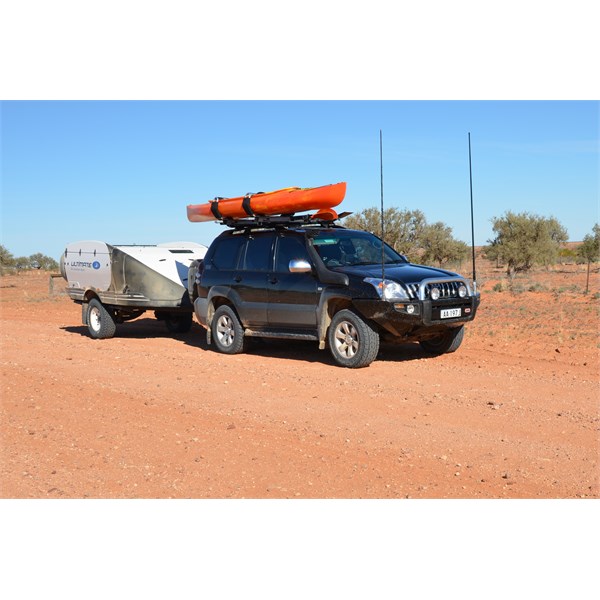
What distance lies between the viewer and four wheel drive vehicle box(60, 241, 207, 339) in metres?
14.1

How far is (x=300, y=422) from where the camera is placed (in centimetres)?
784

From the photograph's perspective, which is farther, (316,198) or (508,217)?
(508,217)

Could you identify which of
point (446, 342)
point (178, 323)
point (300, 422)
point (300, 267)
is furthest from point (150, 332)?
point (300, 422)

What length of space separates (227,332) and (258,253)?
1.44 metres

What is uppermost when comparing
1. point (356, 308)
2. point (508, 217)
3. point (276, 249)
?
point (508, 217)

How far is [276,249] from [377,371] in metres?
2.70

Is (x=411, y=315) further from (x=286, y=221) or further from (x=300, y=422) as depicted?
(x=300, y=422)

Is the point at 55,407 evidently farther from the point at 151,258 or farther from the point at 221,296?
the point at 151,258

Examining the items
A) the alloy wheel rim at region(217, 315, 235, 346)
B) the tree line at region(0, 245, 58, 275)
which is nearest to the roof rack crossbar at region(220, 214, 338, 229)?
the alloy wheel rim at region(217, 315, 235, 346)

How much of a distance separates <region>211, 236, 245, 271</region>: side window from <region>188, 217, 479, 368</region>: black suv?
2 cm

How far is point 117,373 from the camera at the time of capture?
1073cm

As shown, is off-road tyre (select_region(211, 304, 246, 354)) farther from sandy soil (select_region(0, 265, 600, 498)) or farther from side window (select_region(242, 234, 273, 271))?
side window (select_region(242, 234, 273, 271))

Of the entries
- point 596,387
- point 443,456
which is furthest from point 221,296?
point 443,456

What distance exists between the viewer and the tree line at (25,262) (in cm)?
5384
